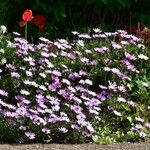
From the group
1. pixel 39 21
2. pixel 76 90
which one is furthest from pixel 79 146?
pixel 39 21

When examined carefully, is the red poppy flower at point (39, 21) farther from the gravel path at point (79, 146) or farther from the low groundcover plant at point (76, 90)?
the gravel path at point (79, 146)

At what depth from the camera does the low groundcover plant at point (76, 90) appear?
6934 millimetres

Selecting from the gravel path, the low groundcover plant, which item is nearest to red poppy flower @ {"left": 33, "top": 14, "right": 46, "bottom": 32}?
the low groundcover plant

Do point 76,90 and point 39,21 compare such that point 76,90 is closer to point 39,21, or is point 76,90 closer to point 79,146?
point 79,146

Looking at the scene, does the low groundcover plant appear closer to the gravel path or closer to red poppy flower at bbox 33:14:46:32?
the gravel path

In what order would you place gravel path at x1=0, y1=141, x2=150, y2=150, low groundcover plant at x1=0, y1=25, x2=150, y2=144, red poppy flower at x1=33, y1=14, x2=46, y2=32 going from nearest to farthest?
gravel path at x1=0, y1=141, x2=150, y2=150, low groundcover plant at x1=0, y1=25, x2=150, y2=144, red poppy flower at x1=33, y1=14, x2=46, y2=32

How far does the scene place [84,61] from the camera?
8.20 m

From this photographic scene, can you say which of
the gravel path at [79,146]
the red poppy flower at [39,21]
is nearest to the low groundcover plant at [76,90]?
the gravel path at [79,146]

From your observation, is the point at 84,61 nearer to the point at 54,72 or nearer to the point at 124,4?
the point at 54,72

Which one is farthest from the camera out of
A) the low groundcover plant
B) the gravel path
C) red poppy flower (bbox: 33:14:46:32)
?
red poppy flower (bbox: 33:14:46:32)

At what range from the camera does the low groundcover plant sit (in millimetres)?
6934

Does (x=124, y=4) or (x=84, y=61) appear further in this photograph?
(x=124, y=4)

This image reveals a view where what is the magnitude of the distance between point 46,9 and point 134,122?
3152 millimetres

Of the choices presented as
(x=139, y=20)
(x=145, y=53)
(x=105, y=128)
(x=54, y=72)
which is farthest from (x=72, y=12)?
(x=105, y=128)
